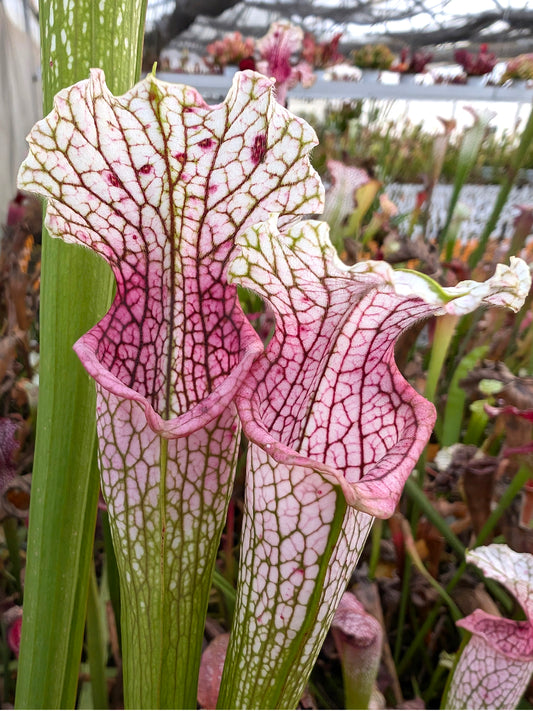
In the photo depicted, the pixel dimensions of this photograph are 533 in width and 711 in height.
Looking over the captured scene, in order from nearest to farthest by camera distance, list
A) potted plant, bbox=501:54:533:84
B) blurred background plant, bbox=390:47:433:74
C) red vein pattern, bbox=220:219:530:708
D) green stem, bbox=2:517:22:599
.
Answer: red vein pattern, bbox=220:219:530:708
green stem, bbox=2:517:22:599
potted plant, bbox=501:54:533:84
blurred background plant, bbox=390:47:433:74

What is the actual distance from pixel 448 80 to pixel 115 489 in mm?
3937

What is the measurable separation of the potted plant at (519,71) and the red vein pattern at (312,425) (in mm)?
3563

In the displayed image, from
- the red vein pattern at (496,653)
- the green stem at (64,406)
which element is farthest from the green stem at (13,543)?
the red vein pattern at (496,653)

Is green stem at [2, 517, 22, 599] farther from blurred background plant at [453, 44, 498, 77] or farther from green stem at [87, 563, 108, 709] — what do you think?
blurred background plant at [453, 44, 498, 77]

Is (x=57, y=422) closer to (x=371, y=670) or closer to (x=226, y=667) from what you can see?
(x=226, y=667)

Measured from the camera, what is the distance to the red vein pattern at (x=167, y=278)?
0.25m

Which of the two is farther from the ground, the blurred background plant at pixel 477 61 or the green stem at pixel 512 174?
the blurred background plant at pixel 477 61

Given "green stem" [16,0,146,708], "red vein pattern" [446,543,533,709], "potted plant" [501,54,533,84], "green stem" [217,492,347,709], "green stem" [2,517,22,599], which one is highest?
"potted plant" [501,54,533,84]

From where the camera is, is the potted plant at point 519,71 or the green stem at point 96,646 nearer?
the green stem at point 96,646

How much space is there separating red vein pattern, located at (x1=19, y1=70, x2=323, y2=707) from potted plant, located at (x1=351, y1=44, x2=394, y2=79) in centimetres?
399

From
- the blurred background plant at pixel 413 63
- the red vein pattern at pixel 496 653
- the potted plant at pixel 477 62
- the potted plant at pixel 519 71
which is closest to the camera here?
the red vein pattern at pixel 496 653

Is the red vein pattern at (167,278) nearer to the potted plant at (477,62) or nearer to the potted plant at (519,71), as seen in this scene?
the potted plant at (519,71)

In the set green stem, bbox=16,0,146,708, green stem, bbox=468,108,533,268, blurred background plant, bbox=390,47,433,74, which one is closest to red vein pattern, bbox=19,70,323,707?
green stem, bbox=16,0,146,708

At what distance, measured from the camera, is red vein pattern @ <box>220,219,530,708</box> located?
239 millimetres
